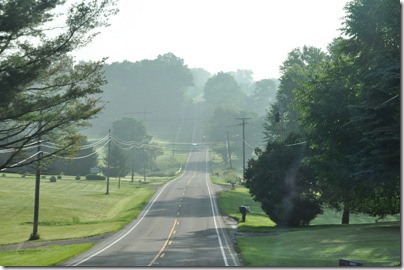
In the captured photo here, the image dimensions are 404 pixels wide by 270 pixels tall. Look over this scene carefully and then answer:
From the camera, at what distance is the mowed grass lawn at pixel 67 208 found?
Result: 54938 mm

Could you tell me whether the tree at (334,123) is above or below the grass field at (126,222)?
above

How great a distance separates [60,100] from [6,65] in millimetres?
3587

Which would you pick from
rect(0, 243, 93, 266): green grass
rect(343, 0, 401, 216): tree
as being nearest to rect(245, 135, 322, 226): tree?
rect(343, 0, 401, 216): tree

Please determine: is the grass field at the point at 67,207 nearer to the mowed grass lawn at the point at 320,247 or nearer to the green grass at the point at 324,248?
the mowed grass lawn at the point at 320,247

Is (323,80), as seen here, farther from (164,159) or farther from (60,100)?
(164,159)

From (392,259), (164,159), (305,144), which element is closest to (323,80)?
(305,144)

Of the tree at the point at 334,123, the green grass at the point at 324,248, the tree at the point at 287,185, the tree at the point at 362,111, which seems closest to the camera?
the green grass at the point at 324,248

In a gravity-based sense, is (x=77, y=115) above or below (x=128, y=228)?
above

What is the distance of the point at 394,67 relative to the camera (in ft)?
91.4

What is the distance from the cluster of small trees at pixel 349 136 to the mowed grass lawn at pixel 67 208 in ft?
51.2

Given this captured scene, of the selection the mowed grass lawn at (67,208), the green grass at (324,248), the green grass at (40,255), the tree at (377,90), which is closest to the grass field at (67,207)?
the mowed grass lawn at (67,208)

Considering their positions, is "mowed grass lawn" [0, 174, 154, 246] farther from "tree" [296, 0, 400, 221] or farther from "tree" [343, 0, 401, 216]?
"tree" [343, 0, 401, 216]

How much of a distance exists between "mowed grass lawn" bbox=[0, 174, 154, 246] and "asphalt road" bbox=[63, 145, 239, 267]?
114 inches

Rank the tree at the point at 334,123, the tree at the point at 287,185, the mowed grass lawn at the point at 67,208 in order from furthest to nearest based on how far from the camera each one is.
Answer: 1. the mowed grass lawn at the point at 67,208
2. the tree at the point at 287,185
3. the tree at the point at 334,123
